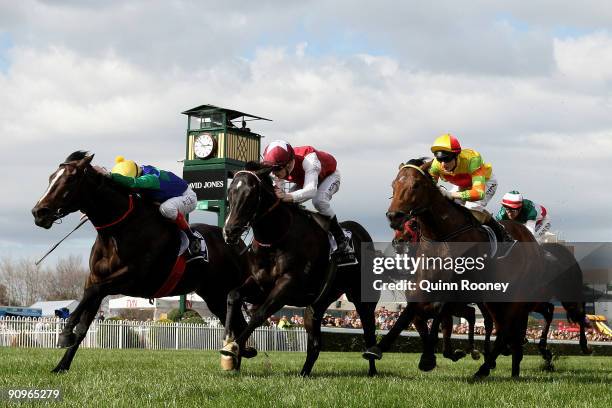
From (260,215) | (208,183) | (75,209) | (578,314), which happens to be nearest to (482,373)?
(260,215)

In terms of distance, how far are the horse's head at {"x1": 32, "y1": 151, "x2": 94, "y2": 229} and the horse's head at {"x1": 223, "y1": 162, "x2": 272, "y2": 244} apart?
1714mm

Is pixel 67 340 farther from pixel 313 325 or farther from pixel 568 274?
pixel 568 274

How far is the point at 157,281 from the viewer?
33.5 feet

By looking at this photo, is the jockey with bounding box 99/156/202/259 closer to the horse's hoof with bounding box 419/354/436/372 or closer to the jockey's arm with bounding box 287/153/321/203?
the jockey's arm with bounding box 287/153/321/203

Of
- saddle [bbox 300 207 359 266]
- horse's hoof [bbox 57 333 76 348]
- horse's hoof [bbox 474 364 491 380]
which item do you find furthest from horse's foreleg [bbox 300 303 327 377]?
horse's hoof [bbox 57 333 76 348]

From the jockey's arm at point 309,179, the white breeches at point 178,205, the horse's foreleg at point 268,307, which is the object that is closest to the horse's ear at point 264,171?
the jockey's arm at point 309,179

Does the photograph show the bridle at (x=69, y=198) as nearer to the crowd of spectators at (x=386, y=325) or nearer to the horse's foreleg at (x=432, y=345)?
the horse's foreleg at (x=432, y=345)

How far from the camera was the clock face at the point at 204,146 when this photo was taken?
50.8 metres

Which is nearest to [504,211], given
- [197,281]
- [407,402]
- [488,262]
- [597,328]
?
[488,262]

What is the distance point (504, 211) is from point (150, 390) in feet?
A: 23.6

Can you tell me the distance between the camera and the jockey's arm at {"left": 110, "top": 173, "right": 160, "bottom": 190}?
9.68 metres

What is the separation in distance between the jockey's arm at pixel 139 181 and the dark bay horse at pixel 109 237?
0.26 feet

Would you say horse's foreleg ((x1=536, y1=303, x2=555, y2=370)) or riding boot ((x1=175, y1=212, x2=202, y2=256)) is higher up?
riding boot ((x1=175, y1=212, x2=202, y2=256))

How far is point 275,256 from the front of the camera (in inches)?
348
